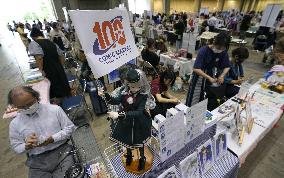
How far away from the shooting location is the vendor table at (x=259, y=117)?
1908 mm

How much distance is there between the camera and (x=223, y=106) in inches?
96.8

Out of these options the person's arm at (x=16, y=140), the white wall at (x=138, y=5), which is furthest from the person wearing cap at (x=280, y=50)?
the white wall at (x=138, y=5)

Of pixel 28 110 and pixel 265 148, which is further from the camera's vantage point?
pixel 265 148

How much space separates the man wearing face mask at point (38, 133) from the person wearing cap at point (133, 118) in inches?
35.5

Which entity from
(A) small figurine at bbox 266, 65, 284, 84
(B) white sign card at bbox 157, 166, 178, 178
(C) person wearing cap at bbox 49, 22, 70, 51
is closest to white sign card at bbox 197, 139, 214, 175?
(B) white sign card at bbox 157, 166, 178, 178

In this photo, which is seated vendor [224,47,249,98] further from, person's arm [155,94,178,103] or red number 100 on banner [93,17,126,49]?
red number 100 on banner [93,17,126,49]

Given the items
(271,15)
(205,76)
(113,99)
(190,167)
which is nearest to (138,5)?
(271,15)

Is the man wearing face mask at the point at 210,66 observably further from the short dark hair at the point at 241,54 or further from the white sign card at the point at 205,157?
the white sign card at the point at 205,157

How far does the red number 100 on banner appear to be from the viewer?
6.22 ft

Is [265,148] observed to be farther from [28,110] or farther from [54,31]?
[54,31]

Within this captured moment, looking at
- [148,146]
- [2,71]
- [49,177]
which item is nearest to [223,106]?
[148,146]

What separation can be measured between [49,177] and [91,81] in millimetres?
2527

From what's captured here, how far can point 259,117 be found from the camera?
233cm

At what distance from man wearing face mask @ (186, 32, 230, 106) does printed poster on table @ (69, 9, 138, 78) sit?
1172 mm
